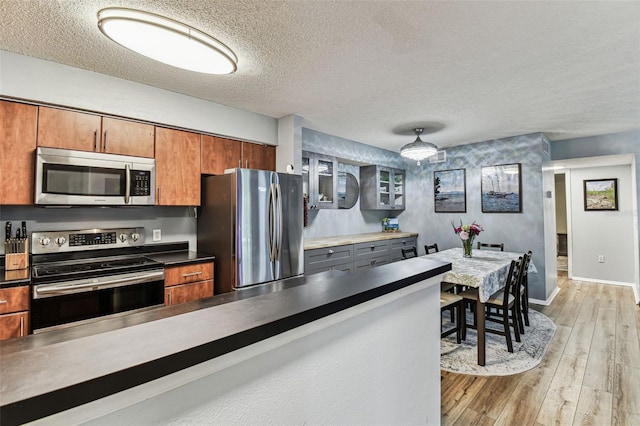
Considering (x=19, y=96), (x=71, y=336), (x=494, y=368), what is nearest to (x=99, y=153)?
(x=19, y=96)

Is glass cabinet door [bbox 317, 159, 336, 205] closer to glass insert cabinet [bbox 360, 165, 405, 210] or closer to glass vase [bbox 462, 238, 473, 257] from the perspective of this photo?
glass insert cabinet [bbox 360, 165, 405, 210]

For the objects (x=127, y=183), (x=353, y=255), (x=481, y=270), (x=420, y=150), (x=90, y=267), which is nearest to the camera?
(x=90, y=267)

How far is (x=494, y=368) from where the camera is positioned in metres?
2.63

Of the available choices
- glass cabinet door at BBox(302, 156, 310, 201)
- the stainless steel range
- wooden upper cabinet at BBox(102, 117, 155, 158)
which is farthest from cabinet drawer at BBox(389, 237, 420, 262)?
wooden upper cabinet at BBox(102, 117, 155, 158)

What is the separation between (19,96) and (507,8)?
322 centimetres

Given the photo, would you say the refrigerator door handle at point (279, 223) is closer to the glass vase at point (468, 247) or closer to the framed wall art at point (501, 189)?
the glass vase at point (468, 247)

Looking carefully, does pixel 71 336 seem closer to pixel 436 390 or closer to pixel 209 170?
pixel 436 390

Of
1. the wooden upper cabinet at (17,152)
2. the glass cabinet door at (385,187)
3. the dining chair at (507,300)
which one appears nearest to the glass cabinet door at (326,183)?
the glass cabinet door at (385,187)

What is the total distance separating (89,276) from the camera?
7.26ft

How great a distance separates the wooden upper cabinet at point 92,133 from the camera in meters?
2.32

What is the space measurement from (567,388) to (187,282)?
318 cm

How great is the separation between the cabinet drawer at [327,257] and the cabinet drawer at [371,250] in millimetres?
162

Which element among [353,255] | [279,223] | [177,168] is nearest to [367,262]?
[353,255]

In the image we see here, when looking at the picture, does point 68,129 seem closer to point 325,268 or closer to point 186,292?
point 186,292
